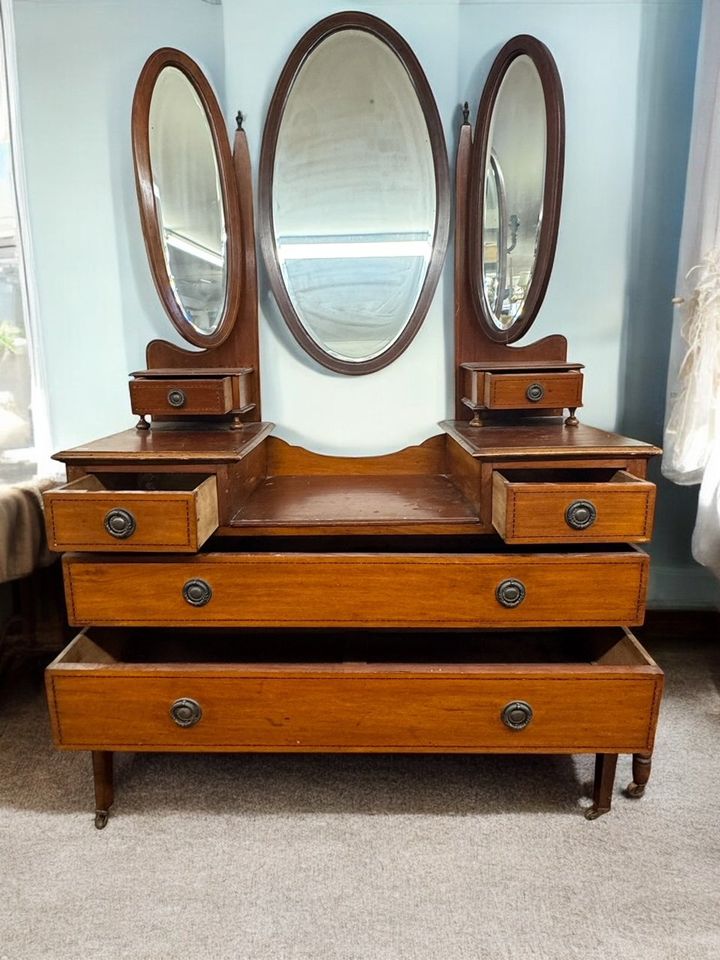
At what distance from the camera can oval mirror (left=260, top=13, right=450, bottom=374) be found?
1697 millimetres

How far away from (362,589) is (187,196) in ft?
3.80

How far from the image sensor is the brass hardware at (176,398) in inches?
63.6

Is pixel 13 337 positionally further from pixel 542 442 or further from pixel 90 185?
pixel 542 442

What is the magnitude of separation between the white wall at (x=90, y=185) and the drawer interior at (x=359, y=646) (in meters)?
0.71

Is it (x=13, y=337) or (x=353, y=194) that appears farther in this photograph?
(x=13, y=337)

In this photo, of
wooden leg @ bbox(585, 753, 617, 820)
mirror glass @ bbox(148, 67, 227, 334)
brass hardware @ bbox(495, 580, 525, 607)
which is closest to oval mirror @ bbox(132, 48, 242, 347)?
mirror glass @ bbox(148, 67, 227, 334)

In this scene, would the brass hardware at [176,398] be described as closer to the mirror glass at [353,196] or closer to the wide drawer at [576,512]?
the mirror glass at [353,196]

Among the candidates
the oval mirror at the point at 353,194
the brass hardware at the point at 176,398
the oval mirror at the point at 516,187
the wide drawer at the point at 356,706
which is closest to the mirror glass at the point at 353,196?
the oval mirror at the point at 353,194

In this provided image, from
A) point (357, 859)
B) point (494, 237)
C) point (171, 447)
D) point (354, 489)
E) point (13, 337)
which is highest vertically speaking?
point (494, 237)

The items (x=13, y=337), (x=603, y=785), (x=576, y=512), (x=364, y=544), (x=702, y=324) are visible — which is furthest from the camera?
(x=13, y=337)

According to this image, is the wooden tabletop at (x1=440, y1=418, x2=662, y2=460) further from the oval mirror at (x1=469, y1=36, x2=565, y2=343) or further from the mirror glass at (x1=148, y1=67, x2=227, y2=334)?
the mirror glass at (x1=148, y1=67, x2=227, y2=334)

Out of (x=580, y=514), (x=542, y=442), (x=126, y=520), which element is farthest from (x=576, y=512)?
(x=126, y=520)

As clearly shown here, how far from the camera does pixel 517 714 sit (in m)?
1.35

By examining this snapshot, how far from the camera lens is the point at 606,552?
4.53 feet
